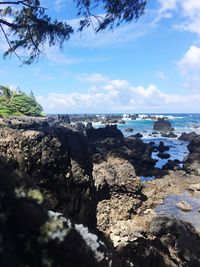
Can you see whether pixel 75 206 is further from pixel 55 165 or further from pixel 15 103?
pixel 15 103

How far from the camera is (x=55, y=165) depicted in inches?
287

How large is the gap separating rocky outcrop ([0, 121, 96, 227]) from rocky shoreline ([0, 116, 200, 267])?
0.01 m

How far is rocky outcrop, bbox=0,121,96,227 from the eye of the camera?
6.78 m

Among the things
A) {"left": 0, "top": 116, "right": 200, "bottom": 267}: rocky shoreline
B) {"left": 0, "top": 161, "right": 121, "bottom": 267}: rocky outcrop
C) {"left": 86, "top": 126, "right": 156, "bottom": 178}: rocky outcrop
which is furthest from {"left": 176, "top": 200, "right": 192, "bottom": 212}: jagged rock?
{"left": 0, "top": 161, "right": 121, "bottom": 267}: rocky outcrop

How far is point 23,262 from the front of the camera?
84.4 inches

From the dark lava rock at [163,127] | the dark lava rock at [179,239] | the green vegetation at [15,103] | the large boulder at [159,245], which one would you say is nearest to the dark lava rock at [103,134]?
the green vegetation at [15,103]

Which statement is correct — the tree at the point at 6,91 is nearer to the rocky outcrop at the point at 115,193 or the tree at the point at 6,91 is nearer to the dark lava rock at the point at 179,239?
the rocky outcrop at the point at 115,193

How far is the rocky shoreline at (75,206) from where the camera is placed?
2.23 metres

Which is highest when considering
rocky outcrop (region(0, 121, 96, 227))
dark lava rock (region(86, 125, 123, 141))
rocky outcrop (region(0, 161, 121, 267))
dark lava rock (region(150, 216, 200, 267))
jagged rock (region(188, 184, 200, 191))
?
rocky outcrop (region(0, 161, 121, 267))

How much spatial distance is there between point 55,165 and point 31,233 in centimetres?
509

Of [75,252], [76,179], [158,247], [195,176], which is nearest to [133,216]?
[158,247]

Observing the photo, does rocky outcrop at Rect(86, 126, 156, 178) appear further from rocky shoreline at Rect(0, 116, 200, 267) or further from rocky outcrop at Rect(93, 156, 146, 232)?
rocky outcrop at Rect(93, 156, 146, 232)

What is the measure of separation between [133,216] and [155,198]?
10.0 ft

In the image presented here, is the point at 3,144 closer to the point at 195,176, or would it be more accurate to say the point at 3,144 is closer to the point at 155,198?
the point at 155,198
